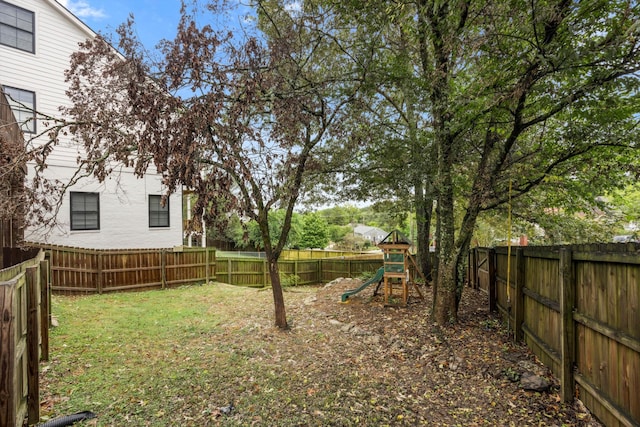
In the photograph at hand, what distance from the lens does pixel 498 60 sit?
4.57 meters

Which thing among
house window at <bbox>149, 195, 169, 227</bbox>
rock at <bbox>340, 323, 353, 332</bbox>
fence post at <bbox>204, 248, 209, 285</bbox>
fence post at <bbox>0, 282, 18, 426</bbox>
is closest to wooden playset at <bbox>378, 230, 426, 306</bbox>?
rock at <bbox>340, 323, 353, 332</bbox>

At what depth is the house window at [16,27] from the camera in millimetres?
10570

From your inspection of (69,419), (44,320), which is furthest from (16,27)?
(69,419)

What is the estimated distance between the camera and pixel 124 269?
11023 millimetres

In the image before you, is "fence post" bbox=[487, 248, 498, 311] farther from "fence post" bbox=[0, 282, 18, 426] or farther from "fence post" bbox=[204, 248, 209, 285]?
"fence post" bbox=[204, 248, 209, 285]

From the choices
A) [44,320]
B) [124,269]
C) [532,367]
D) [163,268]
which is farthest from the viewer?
[163,268]

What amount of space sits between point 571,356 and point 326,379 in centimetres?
285

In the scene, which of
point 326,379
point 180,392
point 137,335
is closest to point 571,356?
point 326,379

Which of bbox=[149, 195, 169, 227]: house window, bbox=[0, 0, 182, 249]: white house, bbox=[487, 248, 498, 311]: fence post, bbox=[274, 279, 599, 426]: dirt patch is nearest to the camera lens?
bbox=[274, 279, 599, 426]: dirt patch

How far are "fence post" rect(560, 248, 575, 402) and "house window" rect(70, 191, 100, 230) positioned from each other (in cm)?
1335

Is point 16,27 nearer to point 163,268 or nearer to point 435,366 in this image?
point 163,268

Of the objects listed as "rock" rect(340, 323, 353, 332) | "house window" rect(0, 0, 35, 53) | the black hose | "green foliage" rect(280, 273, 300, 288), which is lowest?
"green foliage" rect(280, 273, 300, 288)

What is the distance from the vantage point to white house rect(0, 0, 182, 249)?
1068 centimetres

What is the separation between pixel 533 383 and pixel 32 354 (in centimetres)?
541
